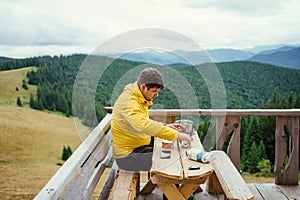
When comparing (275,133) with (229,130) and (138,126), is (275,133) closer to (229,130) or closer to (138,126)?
(229,130)

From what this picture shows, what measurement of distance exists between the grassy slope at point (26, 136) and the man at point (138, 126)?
11433 millimetres

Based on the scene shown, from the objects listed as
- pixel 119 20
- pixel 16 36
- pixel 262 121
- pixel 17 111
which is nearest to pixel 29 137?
pixel 17 111

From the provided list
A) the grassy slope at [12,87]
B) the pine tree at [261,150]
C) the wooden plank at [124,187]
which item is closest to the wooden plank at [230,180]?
the wooden plank at [124,187]

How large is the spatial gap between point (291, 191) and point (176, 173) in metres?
1.61

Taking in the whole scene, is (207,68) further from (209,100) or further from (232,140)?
(232,140)

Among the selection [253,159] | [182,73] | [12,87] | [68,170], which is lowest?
[253,159]

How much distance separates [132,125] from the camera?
2.01 m

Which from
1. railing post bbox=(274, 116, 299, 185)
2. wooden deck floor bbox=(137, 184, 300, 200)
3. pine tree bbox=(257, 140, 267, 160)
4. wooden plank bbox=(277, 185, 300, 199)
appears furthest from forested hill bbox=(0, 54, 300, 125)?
pine tree bbox=(257, 140, 267, 160)

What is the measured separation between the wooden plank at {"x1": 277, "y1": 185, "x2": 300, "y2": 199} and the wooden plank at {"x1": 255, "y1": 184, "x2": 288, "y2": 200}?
0.04 meters

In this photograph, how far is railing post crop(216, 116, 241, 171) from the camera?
2.96 metres

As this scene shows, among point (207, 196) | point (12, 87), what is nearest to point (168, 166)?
point (207, 196)

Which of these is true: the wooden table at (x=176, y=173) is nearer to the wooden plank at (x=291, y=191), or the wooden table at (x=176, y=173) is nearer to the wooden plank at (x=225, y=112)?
the wooden plank at (x=225, y=112)

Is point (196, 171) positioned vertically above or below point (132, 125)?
below

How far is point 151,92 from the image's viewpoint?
213cm
